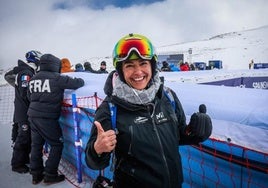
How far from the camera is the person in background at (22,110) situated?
4.08m

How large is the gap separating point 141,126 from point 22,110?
3308 mm

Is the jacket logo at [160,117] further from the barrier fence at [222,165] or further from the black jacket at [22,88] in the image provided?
the black jacket at [22,88]

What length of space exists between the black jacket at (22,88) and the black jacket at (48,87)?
0.59 m

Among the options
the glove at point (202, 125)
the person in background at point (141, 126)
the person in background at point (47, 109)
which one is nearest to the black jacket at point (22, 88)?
the person in background at point (47, 109)

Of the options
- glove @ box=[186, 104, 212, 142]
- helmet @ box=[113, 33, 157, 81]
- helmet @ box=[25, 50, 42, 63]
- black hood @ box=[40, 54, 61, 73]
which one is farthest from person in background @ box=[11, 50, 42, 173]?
glove @ box=[186, 104, 212, 142]

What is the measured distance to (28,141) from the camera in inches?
165

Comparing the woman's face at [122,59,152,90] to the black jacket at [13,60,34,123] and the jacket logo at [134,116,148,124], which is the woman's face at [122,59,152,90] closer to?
the jacket logo at [134,116,148,124]

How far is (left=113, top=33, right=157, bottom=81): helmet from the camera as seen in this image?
1705 mm

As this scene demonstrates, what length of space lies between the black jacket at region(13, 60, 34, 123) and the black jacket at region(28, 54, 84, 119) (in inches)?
23.2

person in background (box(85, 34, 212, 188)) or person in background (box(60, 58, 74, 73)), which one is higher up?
person in background (box(60, 58, 74, 73))

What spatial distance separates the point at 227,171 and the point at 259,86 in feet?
19.3

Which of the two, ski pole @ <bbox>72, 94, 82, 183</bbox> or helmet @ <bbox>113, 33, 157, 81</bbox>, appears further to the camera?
ski pole @ <bbox>72, 94, 82, 183</bbox>

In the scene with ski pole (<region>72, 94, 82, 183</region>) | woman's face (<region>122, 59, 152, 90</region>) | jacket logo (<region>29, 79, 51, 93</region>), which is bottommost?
ski pole (<region>72, 94, 82, 183</region>)

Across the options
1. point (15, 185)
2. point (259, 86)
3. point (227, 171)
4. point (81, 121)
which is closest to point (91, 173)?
point (81, 121)
